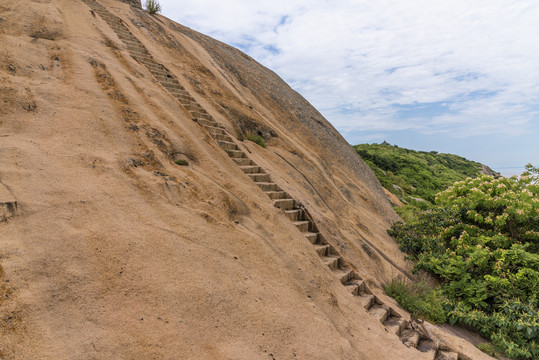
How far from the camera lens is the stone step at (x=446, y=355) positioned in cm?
496

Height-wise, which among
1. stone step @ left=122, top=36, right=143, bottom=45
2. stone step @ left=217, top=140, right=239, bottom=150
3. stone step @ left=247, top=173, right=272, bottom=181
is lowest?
stone step @ left=247, top=173, right=272, bottom=181

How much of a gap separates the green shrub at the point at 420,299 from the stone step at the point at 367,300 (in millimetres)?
946

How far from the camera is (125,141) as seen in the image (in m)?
4.83

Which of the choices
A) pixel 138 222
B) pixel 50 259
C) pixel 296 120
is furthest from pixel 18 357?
pixel 296 120

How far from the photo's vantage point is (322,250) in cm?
581

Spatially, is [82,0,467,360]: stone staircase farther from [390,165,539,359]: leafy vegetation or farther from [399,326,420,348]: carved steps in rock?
[390,165,539,359]: leafy vegetation

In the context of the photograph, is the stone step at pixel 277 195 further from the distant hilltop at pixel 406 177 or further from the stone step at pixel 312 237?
the distant hilltop at pixel 406 177

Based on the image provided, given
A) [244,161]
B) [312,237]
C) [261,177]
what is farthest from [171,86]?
[312,237]

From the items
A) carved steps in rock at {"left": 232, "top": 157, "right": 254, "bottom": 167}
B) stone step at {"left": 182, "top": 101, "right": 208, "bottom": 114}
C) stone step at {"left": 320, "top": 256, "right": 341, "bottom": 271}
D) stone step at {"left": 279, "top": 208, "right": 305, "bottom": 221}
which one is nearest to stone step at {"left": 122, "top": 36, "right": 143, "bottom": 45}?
Answer: stone step at {"left": 182, "top": 101, "right": 208, "bottom": 114}

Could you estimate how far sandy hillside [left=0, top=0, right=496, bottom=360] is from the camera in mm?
2646

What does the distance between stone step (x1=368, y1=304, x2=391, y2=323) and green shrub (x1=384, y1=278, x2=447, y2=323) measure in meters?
0.85

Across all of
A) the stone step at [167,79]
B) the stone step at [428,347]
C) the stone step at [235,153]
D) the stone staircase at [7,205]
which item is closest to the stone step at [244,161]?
the stone step at [235,153]

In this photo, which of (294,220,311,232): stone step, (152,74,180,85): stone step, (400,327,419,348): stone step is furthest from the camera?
(152,74,180,85): stone step

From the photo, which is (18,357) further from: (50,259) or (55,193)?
(55,193)
